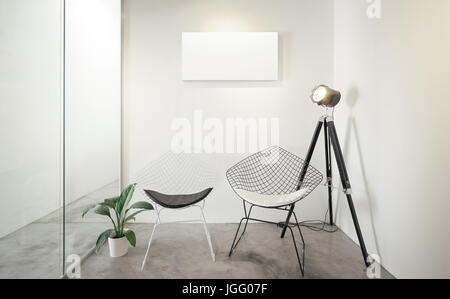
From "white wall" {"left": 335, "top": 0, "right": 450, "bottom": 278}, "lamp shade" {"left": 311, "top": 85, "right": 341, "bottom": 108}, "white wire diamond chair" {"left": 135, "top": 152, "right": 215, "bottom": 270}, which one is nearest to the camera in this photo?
"white wall" {"left": 335, "top": 0, "right": 450, "bottom": 278}

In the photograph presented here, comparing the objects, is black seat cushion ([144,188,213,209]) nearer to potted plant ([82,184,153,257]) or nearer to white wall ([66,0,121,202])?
potted plant ([82,184,153,257])

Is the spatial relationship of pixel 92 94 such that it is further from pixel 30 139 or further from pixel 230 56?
pixel 230 56

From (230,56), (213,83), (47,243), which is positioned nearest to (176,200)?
(47,243)

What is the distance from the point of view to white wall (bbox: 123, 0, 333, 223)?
2570 mm

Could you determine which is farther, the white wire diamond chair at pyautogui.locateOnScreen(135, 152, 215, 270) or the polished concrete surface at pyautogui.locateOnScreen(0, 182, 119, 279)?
the white wire diamond chair at pyautogui.locateOnScreen(135, 152, 215, 270)

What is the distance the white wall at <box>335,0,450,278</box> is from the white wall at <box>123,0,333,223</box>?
18.2 inches

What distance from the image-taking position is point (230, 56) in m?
2.52

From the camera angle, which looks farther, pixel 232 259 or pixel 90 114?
pixel 90 114

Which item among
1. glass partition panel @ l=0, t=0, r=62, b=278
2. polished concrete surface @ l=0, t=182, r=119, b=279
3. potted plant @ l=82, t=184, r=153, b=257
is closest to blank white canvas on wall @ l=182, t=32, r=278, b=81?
glass partition panel @ l=0, t=0, r=62, b=278

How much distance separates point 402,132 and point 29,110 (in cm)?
253

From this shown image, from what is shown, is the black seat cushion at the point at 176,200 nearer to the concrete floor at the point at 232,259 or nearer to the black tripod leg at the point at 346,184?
the concrete floor at the point at 232,259
